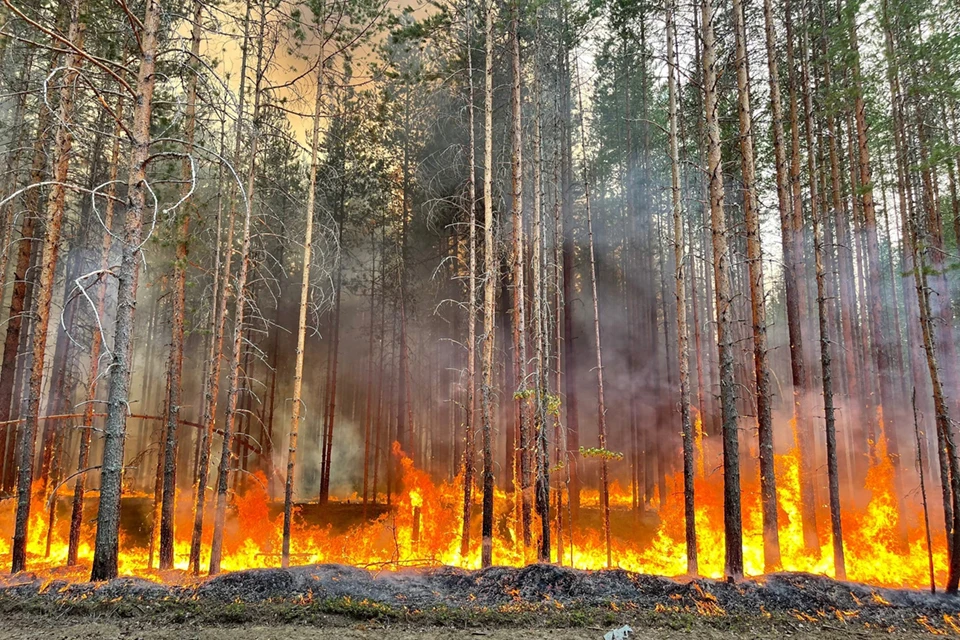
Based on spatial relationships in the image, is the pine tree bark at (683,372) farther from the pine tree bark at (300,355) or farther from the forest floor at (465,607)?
the pine tree bark at (300,355)

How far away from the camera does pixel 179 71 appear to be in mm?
10219

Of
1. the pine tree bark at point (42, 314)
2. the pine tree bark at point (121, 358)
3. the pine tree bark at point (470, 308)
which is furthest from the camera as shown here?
the pine tree bark at point (470, 308)

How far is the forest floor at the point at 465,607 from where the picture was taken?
A: 597 cm

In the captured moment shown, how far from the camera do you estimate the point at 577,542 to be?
15945mm

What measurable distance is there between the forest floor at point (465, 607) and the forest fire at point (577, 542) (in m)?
2.66

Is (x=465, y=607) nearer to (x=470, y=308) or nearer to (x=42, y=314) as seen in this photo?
(x=470, y=308)

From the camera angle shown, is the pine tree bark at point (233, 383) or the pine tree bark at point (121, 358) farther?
the pine tree bark at point (233, 383)

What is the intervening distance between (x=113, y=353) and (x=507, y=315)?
17642 millimetres

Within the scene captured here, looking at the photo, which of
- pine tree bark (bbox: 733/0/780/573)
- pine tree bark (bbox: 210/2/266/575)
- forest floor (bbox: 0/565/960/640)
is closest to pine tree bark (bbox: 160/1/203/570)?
pine tree bark (bbox: 210/2/266/575)

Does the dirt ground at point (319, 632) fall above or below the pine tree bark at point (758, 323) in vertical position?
below

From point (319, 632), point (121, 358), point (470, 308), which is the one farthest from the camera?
point (470, 308)

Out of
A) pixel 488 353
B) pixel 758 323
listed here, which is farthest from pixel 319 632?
pixel 758 323

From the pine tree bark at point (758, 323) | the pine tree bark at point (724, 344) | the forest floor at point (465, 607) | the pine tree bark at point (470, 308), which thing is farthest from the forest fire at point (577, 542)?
the forest floor at point (465, 607)

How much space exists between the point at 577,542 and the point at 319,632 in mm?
11666
